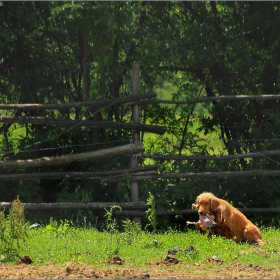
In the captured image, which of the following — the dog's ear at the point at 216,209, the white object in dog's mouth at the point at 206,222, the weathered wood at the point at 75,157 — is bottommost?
the white object in dog's mouth at the point at 206,222

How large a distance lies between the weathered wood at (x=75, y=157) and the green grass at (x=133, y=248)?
1.39 meters

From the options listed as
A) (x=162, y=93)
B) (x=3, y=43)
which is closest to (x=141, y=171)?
(x=3, y=43)

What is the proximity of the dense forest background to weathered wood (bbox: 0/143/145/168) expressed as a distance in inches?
14.0

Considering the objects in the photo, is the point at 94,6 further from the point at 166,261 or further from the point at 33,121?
the point at 166,261

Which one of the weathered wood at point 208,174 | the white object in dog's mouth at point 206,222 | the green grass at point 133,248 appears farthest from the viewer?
Result: the weathered wood at point 208,174

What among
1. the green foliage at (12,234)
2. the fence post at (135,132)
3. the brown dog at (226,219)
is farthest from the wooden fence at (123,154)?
the green foliage at (12,234)

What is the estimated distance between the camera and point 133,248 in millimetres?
8125

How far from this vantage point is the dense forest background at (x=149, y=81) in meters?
11.0

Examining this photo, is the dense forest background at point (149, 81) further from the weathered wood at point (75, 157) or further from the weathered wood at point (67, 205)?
the weathered wood at point (75, 157)

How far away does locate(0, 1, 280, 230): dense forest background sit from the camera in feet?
36.2

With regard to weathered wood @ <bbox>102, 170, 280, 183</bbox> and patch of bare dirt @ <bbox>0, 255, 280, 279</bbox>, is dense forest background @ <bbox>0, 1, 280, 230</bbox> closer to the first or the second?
weathered wood @ <bbox>102, 170, 280, 183</bbox>

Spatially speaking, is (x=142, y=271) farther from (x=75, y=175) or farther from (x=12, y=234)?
(x=75, y=175)

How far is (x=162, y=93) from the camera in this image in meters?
25.2

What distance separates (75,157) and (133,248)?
2.70 meters
